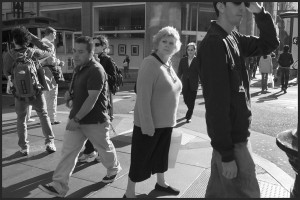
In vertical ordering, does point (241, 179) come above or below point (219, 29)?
below

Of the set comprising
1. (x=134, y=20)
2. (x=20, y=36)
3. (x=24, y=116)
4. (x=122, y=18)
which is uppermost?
(x=122, y=18)

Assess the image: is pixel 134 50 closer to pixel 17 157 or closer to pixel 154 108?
pixel 17 157

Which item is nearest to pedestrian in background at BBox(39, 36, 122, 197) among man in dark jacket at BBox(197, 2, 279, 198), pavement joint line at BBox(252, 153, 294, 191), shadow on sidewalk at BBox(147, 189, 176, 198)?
shadow on sidewalk at BBox(147, 189, 176, 198)

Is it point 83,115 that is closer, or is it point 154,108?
point 154,108

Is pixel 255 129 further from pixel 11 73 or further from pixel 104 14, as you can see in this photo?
pixel 104 14

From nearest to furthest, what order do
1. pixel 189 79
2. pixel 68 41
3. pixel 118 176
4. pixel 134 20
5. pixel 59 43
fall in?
pixel 118 176 < pixel 189 79 < pixel 59 43 < pixel 68 41 < pixel 134 20

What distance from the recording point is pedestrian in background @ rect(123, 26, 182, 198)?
3271mm

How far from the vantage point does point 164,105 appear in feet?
11.2

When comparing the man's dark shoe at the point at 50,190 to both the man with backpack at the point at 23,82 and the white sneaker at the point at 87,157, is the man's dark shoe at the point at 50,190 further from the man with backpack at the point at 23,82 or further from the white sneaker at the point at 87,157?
the man with backpack at the point at 23,82

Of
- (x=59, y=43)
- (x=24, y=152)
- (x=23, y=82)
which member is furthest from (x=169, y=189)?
(x=59, y=43)

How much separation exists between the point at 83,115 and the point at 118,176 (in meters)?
1.10

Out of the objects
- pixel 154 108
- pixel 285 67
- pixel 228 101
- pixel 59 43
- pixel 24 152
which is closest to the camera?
pixel 228 101

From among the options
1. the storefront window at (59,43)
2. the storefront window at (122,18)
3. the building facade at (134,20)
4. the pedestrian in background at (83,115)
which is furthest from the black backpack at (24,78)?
the storefront window at (122,18)

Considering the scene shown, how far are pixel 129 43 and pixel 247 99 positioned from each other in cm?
2349
